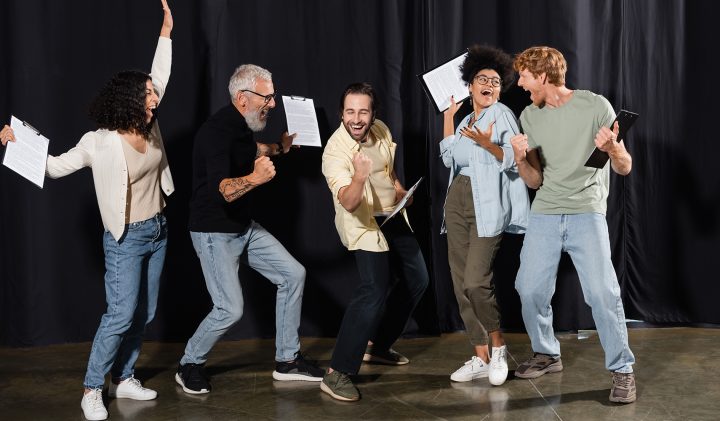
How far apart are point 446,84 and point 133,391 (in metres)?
2.04

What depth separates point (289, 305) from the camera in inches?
158

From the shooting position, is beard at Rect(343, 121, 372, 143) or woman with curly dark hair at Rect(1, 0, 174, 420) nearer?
woman with curly dark hair at Rect(1, 0, 174, 420)

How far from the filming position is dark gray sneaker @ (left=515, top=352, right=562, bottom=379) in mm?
4000

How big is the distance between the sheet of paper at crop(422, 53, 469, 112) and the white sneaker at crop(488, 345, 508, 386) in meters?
1.18

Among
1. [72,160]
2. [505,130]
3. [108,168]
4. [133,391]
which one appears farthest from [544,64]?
[133,391]

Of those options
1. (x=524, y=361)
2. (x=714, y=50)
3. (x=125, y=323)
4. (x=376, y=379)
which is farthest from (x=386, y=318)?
(x=714, y=50)

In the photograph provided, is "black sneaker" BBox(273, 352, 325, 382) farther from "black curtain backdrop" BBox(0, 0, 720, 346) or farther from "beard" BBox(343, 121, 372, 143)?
Answer: "beard" BBox(343, 121, 372, 143)

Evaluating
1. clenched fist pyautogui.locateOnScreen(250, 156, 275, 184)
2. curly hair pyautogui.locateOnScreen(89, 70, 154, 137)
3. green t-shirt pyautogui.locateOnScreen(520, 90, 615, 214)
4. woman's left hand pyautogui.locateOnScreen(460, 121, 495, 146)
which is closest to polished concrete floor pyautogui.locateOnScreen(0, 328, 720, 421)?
green t-shirt pyautogui.locateOnScreen(520, 90, 615, 214)

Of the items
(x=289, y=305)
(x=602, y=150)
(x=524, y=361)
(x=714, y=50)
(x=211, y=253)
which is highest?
(x=714, y=50)

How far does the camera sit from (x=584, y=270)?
3.63m

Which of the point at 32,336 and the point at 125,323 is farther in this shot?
the point at 32,336

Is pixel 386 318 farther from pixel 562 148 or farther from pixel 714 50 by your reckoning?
Answer: pixel 714 50

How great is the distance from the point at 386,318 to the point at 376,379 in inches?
13.1

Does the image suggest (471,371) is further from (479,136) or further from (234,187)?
(234,187)
